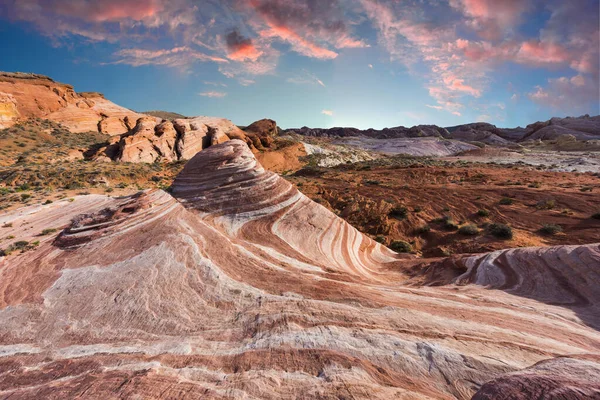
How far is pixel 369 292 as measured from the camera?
5.55 metres

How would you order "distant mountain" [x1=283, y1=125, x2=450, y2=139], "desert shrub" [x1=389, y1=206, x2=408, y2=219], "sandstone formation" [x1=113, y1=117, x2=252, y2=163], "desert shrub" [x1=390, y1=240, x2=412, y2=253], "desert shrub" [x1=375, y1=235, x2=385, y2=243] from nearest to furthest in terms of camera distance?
1. "desert shrub" [x1=390, y1=240, x2=412, y2=253]
2. "desert shrub" [x1=375, y1=235, x2=385, y2=243]
3. "desert shrub" [x1=389, y1=206, x2=408, y2=219]
4. "sandstone formation" [x1=113, y1=117, x2=252, y2=163]
5. "distant mountain" [x1=283, y1=125, x2=450, y2=139]

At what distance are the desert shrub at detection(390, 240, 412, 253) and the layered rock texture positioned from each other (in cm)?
5644

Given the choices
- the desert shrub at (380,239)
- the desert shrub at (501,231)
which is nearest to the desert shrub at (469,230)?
the desert shrub at (501,231)

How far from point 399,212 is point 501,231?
5904mm

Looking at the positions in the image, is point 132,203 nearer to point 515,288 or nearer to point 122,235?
point 122,235

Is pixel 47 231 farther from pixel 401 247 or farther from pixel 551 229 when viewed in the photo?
pixel 551 229

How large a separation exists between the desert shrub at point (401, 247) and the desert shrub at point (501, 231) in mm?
5176

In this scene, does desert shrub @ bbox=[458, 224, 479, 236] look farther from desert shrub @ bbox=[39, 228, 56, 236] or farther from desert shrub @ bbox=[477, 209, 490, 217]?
desert shrub @ bbox=[39, 228, 56, 236]

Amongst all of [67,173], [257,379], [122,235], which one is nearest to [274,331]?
[257,379]

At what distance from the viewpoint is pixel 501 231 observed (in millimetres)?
14195

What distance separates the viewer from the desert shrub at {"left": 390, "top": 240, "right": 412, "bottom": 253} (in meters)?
13.6

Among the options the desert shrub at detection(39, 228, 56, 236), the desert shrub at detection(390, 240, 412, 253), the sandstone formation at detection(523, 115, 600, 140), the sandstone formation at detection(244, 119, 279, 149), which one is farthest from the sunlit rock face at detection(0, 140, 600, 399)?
the sandstone formation at detection(523, 115, 600, 140)

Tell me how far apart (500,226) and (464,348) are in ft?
45.8

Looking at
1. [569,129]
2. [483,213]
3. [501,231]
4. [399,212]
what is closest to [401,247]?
[399,212]
